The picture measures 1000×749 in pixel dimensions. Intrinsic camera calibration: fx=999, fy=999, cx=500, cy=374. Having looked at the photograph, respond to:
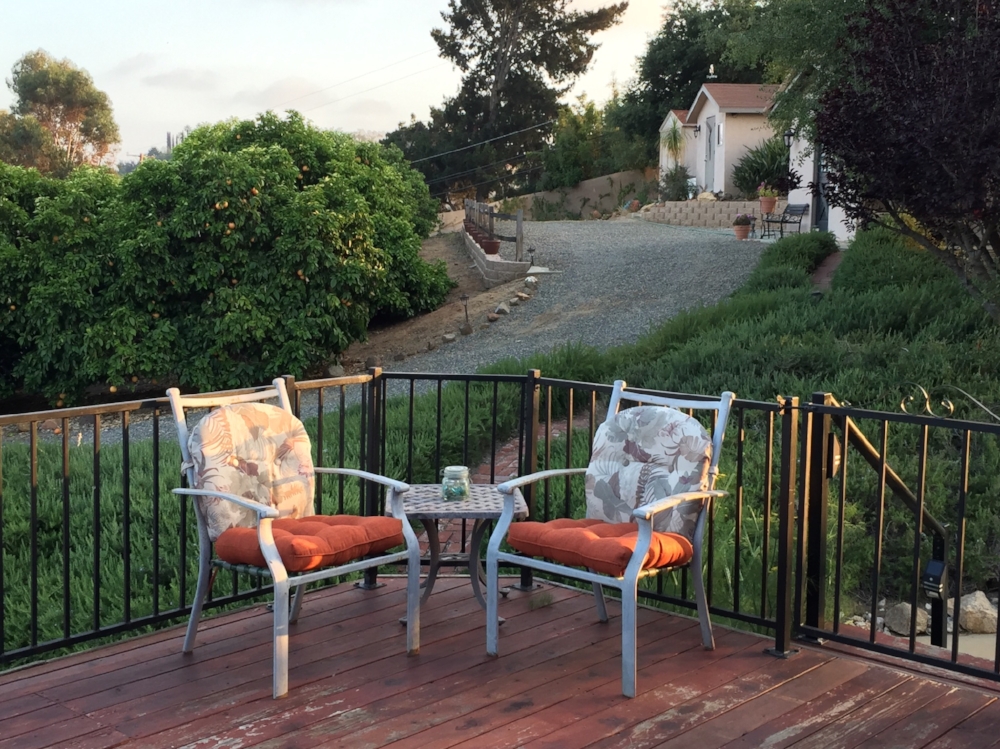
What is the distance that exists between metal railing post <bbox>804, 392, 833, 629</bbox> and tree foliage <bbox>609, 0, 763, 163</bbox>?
1099 inches

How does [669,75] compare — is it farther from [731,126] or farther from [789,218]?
[789,218]

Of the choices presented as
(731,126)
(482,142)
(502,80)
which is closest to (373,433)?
(731,126)

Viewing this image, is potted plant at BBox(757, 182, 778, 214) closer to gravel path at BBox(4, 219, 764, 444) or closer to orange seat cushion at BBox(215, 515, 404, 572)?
gravel path at BBox(4, 219, 764, 444)

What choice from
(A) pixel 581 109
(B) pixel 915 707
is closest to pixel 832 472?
(B) pixel 915 707

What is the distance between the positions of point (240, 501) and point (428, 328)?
1191cm

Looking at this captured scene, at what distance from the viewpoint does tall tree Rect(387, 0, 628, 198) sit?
3531 centimetres

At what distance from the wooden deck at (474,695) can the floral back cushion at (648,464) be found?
468 millimetres

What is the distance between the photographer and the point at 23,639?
17.6ft

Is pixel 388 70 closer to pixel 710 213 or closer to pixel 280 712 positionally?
pixel 710 213

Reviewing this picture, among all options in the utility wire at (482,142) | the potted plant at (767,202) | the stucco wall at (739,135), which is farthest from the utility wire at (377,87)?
the potted plant at (767,202)

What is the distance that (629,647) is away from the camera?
3.17m

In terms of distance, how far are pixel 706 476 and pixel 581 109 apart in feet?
106

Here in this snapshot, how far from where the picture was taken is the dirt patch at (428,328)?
14.4m

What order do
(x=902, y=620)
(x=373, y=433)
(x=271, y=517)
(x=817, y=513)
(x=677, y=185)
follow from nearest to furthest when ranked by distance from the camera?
(x=271, y=517)
(x=817, y=513)
(x=373, y=433)
(x=902, y=620)
(x=677, y=185)
